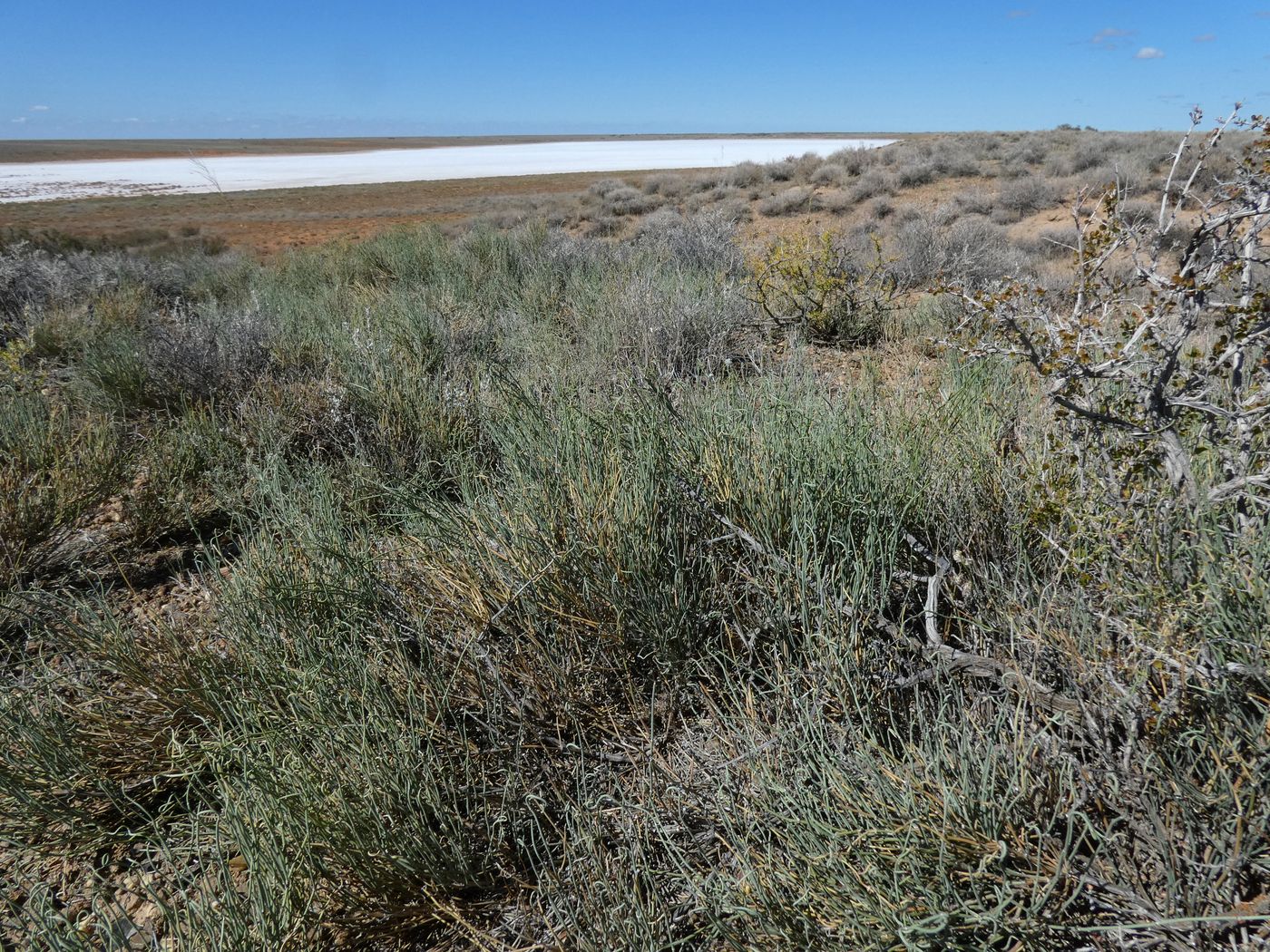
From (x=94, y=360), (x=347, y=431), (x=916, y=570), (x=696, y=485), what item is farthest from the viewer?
(x=94, y=360)

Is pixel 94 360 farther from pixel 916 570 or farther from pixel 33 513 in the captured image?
pixel 916 570

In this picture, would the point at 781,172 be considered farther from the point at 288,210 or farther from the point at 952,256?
the point at 288,210

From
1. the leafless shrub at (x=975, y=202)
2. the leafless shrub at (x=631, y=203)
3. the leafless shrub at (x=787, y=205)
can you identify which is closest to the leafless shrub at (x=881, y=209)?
the leafless shrub at (x=975, y=202)

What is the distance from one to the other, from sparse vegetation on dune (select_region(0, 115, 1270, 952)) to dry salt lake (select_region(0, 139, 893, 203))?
33360 mm

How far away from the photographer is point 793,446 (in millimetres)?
2223

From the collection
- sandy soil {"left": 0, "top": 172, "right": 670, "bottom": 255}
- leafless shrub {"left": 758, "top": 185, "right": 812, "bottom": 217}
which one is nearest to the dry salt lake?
sandy soil {"left": 0, "top": 172, "right": 670, "bottom": 255}

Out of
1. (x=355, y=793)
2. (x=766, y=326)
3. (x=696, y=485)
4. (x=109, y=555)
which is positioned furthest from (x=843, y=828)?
(x=766, y=326)

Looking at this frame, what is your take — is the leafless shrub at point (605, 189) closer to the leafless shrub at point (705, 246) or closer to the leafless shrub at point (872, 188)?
the leafless shrub at point (872, 188)

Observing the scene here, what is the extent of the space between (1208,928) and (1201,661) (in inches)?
19.3

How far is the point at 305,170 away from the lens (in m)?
52.4

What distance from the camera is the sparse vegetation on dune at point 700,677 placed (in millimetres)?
1179

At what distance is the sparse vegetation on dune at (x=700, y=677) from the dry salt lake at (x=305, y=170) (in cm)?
3336

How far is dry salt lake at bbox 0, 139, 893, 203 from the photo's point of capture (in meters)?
38.9

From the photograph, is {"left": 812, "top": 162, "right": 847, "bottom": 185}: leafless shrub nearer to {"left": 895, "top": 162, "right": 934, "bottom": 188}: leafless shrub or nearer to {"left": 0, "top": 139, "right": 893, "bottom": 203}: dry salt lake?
{"left": 895, "top": 162, "right": 934, "bottom": 188}: leafless shrub
